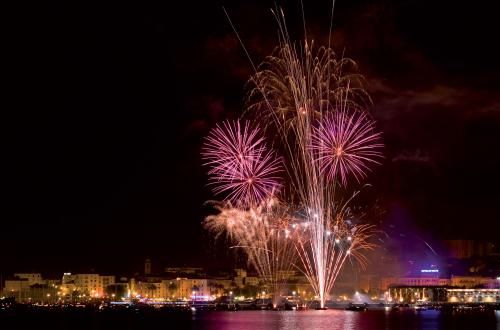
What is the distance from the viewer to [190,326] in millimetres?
57312

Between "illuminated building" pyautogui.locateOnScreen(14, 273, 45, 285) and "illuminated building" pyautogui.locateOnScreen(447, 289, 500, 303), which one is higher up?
"illuminated building" pyautogui.locateOnScreen(14, 273, 45, 285)

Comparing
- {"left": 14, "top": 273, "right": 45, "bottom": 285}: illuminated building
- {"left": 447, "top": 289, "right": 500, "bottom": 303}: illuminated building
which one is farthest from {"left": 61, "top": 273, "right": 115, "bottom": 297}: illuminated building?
{"left": 447, "top": 289, "right": 500, "bottom": 303}: illuminated building

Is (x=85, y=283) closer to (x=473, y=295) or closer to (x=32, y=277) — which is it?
(x=32, y=277)

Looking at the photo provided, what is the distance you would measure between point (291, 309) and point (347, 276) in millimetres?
34252

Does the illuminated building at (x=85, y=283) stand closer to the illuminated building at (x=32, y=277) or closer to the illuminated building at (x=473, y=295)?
the illuminated building at (x=32, y=277)

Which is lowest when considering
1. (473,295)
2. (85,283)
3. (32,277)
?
(473,295)

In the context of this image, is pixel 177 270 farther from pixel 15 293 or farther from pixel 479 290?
pixel 479 290

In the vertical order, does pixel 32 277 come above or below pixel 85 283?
above

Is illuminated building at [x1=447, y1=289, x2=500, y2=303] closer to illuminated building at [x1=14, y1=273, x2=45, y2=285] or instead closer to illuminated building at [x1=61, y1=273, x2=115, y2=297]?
illuminated building at [x1=61, y1=273, x2=115, y2=297]

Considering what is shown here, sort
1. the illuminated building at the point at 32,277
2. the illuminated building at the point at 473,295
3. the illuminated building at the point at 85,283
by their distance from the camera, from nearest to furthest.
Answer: the illuminated building at the point at 473,295 < the illuminated building at the point at 85,283 < the illuminated building at the point at 32,277

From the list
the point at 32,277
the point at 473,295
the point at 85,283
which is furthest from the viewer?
the point at 32,277

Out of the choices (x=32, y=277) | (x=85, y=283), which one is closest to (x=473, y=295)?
(x=85, y=283)

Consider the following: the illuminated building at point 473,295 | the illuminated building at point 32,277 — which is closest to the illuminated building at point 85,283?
the illuminated building at point 32,277

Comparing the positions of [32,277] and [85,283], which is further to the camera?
[32,277]
